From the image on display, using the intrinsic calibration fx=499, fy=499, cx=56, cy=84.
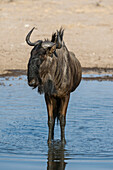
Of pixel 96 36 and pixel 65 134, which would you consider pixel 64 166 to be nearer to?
pixel 65 134

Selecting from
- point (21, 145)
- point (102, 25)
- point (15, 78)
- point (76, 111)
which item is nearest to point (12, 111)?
point (76, 111)

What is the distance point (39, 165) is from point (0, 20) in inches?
814

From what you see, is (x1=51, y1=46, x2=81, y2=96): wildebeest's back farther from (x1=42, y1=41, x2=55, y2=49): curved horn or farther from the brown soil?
the brown soil

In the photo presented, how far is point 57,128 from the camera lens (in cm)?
889

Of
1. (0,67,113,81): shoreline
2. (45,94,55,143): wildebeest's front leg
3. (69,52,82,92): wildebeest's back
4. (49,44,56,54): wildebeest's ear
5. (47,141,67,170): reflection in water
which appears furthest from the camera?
(0,67,113,81): shoreline

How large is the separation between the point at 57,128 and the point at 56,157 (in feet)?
7.32

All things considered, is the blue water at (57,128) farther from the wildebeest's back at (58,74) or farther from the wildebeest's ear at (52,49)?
the wildebeest's ear at (52,49)

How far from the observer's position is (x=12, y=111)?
10.2 meters

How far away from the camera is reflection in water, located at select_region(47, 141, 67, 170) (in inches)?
243

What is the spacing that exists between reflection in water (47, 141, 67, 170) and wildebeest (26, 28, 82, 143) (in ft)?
0.72

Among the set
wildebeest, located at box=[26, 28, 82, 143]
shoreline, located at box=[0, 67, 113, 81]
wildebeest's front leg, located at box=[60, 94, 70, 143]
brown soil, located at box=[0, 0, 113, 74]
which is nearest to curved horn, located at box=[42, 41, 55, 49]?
wildebeest, located at box=[26, 28, 82, 143]

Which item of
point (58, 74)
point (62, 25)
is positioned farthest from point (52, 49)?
point (62, 25)

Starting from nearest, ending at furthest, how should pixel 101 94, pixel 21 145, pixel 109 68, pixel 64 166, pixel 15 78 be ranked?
1. pixel 64 166
2. pixel 21 145
3. pixel 101 94
4. pixel 15 78
5. pixel 109 68

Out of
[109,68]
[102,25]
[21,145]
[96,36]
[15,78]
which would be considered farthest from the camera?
[102,25]
